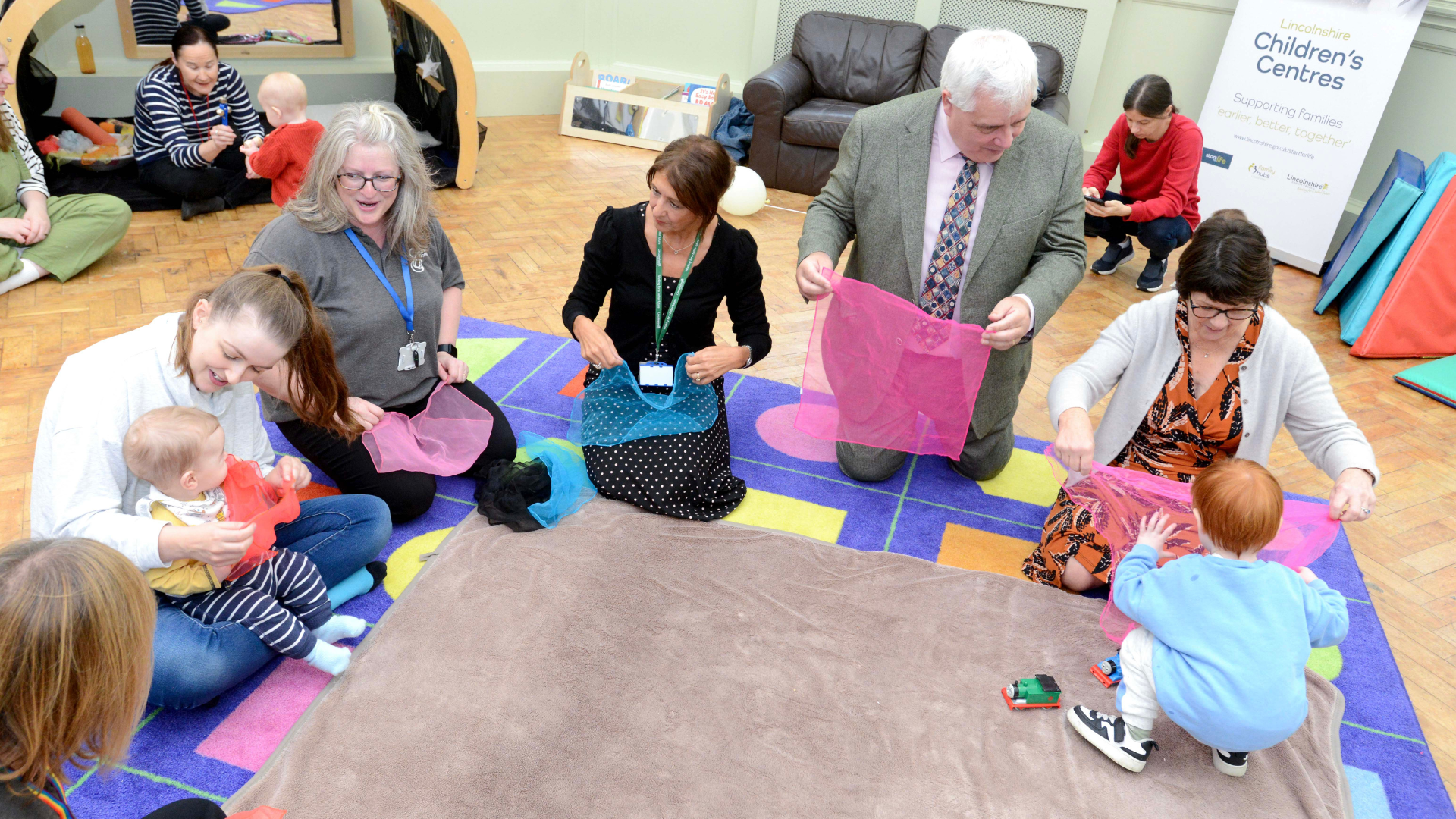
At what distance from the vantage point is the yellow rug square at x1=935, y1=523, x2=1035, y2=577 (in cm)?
292

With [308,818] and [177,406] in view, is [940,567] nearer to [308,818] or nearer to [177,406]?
[308,818]

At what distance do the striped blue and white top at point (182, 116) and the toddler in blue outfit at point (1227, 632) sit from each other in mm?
4772

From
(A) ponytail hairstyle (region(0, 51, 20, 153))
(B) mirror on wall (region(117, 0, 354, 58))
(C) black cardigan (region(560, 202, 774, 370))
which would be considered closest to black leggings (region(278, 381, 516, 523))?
(C) black cardigan (region(560, 202, 774, 370))

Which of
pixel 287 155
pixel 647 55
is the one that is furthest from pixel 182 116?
pixel 647 55

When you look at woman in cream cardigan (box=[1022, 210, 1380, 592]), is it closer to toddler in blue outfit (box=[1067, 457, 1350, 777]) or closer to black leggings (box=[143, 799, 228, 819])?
toddler in blue outfit (box=[1067, 457, 1350, 777])

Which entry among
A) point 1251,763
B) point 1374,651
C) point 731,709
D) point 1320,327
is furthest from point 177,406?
point 1320,327

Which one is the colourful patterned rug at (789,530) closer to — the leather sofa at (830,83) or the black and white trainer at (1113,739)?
the black and white trainer at (1113,739)

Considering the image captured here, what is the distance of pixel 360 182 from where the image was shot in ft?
8.68

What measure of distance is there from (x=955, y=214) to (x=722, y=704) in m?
1.59

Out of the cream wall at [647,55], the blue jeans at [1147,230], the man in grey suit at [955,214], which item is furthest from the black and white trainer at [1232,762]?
the cream wall at [647,55]

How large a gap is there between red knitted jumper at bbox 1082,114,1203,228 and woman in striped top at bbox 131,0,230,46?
5515 mm

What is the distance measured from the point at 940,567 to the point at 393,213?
1930 mm

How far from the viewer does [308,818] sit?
1.92m

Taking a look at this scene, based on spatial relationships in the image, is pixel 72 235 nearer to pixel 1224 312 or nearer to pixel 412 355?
pixel 412 355
